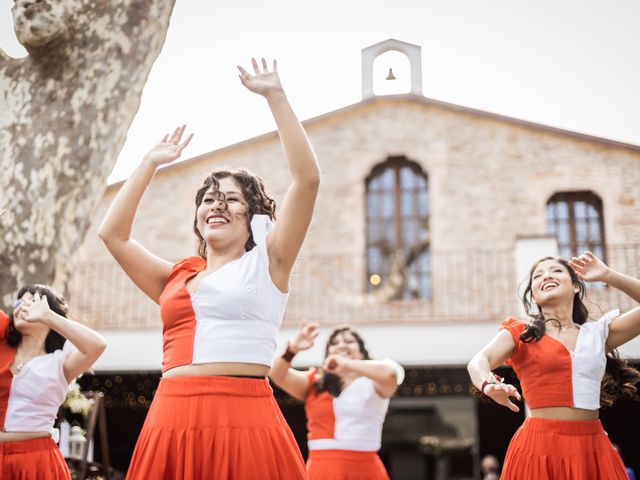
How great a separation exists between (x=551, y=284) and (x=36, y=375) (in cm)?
225

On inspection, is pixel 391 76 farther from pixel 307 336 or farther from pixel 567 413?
pixel 307 336

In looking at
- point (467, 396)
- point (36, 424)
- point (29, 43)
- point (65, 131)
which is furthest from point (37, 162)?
point (467, 396)

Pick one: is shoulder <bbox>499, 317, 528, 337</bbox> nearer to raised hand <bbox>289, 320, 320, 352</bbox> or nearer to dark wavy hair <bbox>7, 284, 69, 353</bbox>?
raised hand <bbox>289, 320, 320, 352</bbox>

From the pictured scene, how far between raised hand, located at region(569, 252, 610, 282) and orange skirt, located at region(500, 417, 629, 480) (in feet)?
1.93

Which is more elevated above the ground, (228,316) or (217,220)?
(217,220)

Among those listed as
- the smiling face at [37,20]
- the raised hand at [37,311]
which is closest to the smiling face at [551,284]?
the raised hand at [37,311]

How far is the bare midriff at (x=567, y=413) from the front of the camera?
300cm

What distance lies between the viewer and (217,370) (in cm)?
196

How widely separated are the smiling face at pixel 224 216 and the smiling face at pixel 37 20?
320 centimetres

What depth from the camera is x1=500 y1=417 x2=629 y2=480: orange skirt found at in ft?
9.55

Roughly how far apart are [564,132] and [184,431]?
13040 mm

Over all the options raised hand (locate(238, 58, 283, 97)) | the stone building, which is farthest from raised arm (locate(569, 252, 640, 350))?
the stone building

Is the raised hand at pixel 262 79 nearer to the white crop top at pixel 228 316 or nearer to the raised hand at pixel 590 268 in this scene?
the white crop top at pixel 228 316

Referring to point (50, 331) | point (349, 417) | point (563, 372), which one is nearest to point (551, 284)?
point (563, 372)
